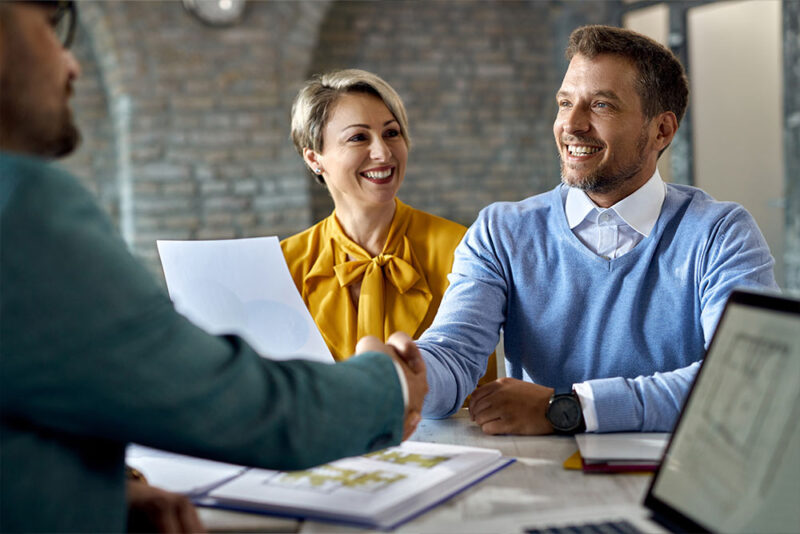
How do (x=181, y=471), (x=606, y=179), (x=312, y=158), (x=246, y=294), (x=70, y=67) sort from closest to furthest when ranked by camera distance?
(x=70, y=67) → (x=181, y=471) → (x=246, y=294) → (x=606, y=179) → (x=312, y=158)

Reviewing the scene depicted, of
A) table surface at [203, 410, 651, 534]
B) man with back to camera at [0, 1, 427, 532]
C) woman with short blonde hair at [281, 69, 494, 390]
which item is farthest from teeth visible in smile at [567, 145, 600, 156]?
man with back to camera at [0, 1, 427, 532]

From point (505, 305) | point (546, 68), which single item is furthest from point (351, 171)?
point (546, 68)

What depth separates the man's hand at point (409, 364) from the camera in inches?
41.1

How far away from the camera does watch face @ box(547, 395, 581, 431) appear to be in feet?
4.00

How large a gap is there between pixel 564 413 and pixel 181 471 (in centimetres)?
57

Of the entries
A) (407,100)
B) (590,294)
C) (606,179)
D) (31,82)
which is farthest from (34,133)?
(407,100)

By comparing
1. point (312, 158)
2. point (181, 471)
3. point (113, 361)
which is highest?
point (312, 158)

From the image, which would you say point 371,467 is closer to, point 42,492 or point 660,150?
point 42,492

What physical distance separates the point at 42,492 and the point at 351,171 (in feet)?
5.94

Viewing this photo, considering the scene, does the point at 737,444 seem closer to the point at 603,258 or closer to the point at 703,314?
the point at 703,314

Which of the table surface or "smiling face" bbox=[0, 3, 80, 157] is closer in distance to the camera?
"smiling face" bbox=[0, 3, 80, 157]

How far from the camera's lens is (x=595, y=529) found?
0.79 metres

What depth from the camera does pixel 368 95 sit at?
7.88ft

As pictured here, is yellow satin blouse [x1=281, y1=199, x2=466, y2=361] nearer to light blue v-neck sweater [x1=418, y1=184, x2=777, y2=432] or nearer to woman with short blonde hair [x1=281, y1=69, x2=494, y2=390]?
woman with short blonde hair [x1=281, y1=69, x2=494, y2=390]
